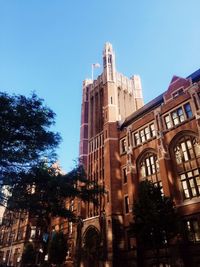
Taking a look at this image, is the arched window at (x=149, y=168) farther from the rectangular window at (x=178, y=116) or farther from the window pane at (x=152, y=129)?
the rectangular window at (x=178, y=116)

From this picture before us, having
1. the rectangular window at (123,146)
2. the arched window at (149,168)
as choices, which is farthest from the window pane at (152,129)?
the rectangular window at (123,146)

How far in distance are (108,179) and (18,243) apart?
30875 millimetres

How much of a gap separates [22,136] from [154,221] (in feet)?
40.5

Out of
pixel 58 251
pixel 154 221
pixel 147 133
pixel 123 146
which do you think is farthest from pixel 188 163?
pixel 58 251

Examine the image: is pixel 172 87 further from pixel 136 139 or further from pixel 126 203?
pixel 126 203

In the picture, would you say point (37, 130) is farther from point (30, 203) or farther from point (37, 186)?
point (30, 203)

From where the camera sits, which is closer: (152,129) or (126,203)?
(126,203)

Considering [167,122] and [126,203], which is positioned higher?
[167,122]

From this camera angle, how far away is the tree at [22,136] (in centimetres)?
1588

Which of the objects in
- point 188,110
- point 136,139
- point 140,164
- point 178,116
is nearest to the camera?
point 188,110

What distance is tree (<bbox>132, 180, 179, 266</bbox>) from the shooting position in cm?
1927

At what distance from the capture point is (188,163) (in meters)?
25.5

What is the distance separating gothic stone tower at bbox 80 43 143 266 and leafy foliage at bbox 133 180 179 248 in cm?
849

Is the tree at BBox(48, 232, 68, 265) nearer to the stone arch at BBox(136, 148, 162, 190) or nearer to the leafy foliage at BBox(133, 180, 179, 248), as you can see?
the stone arch at BBox(136, 148, 162, 190)
